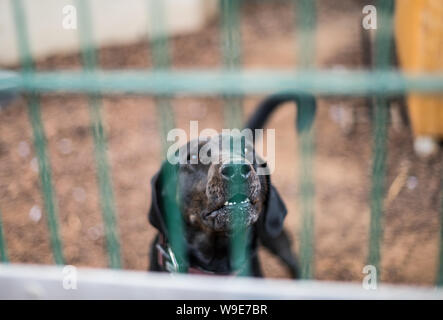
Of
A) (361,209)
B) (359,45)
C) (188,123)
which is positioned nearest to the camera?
(361,209)

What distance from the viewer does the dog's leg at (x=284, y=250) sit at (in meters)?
2.71

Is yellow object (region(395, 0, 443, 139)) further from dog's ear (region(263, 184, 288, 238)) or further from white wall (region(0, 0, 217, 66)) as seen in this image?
white wall (region(0, 0, 217, 66))

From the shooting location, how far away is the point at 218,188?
207 centimetres

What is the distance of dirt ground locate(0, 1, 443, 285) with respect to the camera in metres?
3.36

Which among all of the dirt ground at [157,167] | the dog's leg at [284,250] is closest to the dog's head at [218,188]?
the dog's leg at [284,250]

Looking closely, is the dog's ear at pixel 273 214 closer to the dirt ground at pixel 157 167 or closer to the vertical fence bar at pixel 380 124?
the vertical fence bar at pixel 380 124

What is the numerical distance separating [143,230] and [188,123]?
1.79 metres

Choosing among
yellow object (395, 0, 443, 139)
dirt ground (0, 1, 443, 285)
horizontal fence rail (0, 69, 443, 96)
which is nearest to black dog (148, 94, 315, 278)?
horizontal fence rail (0, 69, 443, 96)

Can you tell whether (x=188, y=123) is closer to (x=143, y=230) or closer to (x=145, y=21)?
(x=143, y=230)

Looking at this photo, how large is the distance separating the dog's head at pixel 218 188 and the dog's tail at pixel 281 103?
234 mm

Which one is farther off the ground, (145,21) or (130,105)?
(145,21)

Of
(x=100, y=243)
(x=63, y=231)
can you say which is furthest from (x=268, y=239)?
(x=63, y=231)

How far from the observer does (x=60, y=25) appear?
6.27 metres

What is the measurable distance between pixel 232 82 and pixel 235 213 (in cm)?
72
